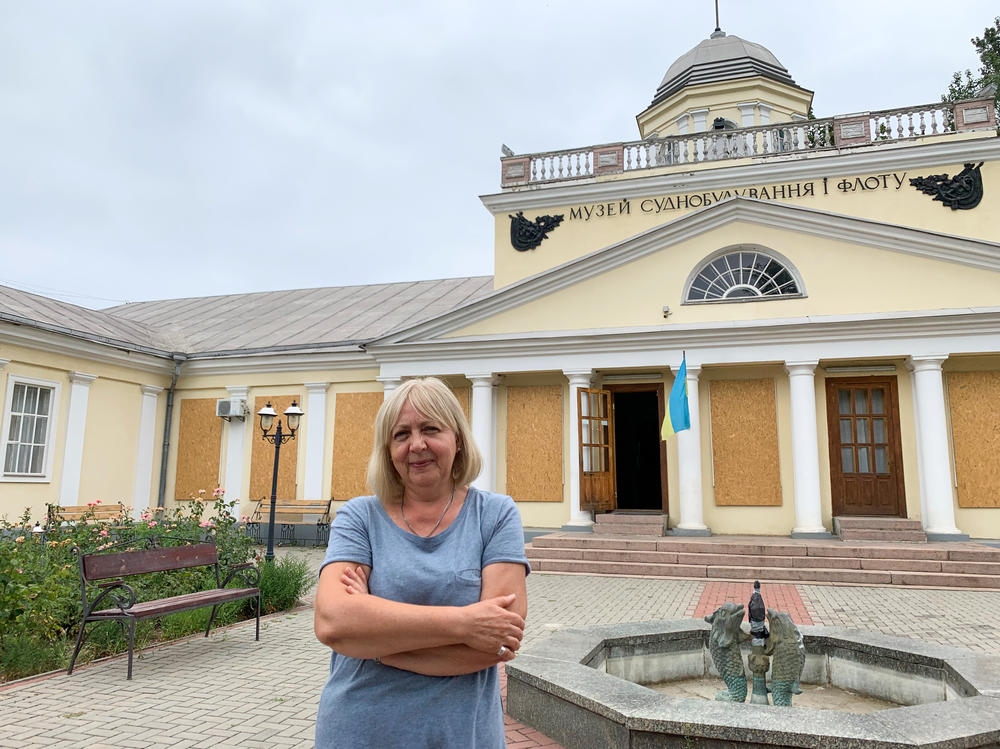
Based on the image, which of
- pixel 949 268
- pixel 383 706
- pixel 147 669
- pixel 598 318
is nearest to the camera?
→ pixel 383 706

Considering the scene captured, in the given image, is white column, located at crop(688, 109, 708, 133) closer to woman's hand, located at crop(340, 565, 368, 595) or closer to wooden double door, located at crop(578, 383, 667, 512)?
wooden double door, located at crop(578, 383, 667, 512)

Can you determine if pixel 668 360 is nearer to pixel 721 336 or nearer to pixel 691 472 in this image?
pixel 721 336

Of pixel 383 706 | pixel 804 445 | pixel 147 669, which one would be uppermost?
pixel 804 445

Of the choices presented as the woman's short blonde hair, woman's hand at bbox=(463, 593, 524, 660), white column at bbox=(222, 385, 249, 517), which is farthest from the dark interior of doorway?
woman's hand at bbox=(463, 593, 524, 660)

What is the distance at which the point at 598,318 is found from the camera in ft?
44.0

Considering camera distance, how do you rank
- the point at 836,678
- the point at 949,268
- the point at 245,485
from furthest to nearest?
the point at 245,485 → the point at 949,268 → the point at 836,678

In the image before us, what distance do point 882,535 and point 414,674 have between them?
11.7m

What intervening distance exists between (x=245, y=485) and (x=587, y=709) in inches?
544

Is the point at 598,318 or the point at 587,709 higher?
the point at 598,318

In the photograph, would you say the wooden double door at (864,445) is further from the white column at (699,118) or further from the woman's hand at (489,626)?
the woman's hand at (489,626)

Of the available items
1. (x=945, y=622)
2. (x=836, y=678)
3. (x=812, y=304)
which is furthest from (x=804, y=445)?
(x=836, y=678)

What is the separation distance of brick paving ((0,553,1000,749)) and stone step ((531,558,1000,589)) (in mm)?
352

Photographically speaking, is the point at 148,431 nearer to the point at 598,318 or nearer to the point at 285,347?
the point at 285,347

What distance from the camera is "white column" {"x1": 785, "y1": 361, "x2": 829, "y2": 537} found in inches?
460
